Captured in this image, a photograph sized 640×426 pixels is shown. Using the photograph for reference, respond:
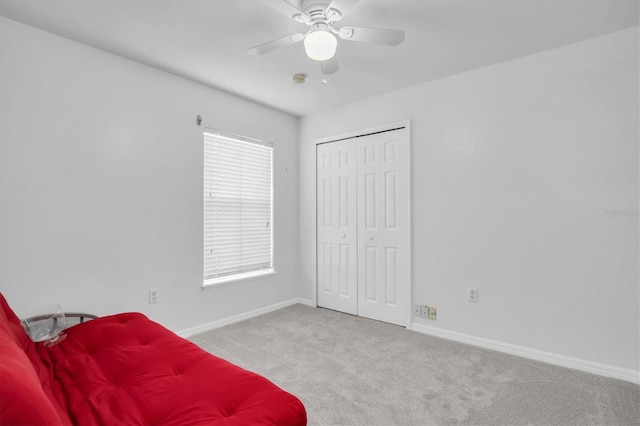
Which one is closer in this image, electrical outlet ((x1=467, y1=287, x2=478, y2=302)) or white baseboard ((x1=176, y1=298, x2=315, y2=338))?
electrical outlet ((x1=467, y1=287, x2=478, y2=302))

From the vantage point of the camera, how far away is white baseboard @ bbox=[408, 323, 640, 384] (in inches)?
92.9

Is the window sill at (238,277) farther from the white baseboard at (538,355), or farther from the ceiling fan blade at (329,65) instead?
the ceiling fan blade at (329,65)

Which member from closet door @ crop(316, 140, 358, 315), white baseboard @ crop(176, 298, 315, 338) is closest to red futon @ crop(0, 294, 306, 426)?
white baseboard @ crop(176, 298, 315, 338)

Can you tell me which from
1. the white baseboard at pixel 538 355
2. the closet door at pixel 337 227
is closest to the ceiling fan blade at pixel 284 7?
the closet door at pixel 337 227

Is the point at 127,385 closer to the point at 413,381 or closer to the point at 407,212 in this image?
the point at 413,381

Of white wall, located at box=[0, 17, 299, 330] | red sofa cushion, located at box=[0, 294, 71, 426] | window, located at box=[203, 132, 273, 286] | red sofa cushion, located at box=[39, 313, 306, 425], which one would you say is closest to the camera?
red sofa cushion, located at box=[0, 294, 71, 426]

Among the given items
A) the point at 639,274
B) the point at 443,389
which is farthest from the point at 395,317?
the point at 639,274

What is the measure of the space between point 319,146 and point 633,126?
9.68ft

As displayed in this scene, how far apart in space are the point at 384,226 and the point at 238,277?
174 centimetres

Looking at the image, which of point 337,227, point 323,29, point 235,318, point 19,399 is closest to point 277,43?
point 323,29

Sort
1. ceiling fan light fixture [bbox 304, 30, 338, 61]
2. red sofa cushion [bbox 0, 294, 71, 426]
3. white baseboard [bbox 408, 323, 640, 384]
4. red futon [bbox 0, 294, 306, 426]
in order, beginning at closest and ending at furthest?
red sofa cushion [bbox 0, 294, 71, 426]
red futon [bbox 0, 294, 306, 426]
ceiling fan light fixture [bbox 304, 30, 338, 61]
white baseboard [bbox 408, 323, 640, 384]

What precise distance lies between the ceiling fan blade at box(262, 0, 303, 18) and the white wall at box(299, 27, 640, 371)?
1.89 metres

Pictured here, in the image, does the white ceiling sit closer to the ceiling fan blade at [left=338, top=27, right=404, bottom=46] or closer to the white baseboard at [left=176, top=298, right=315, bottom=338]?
the ceiling fan blade at [left=338, top=27, right=404, bottom=46]

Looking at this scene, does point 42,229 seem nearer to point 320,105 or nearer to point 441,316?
point 320,105
